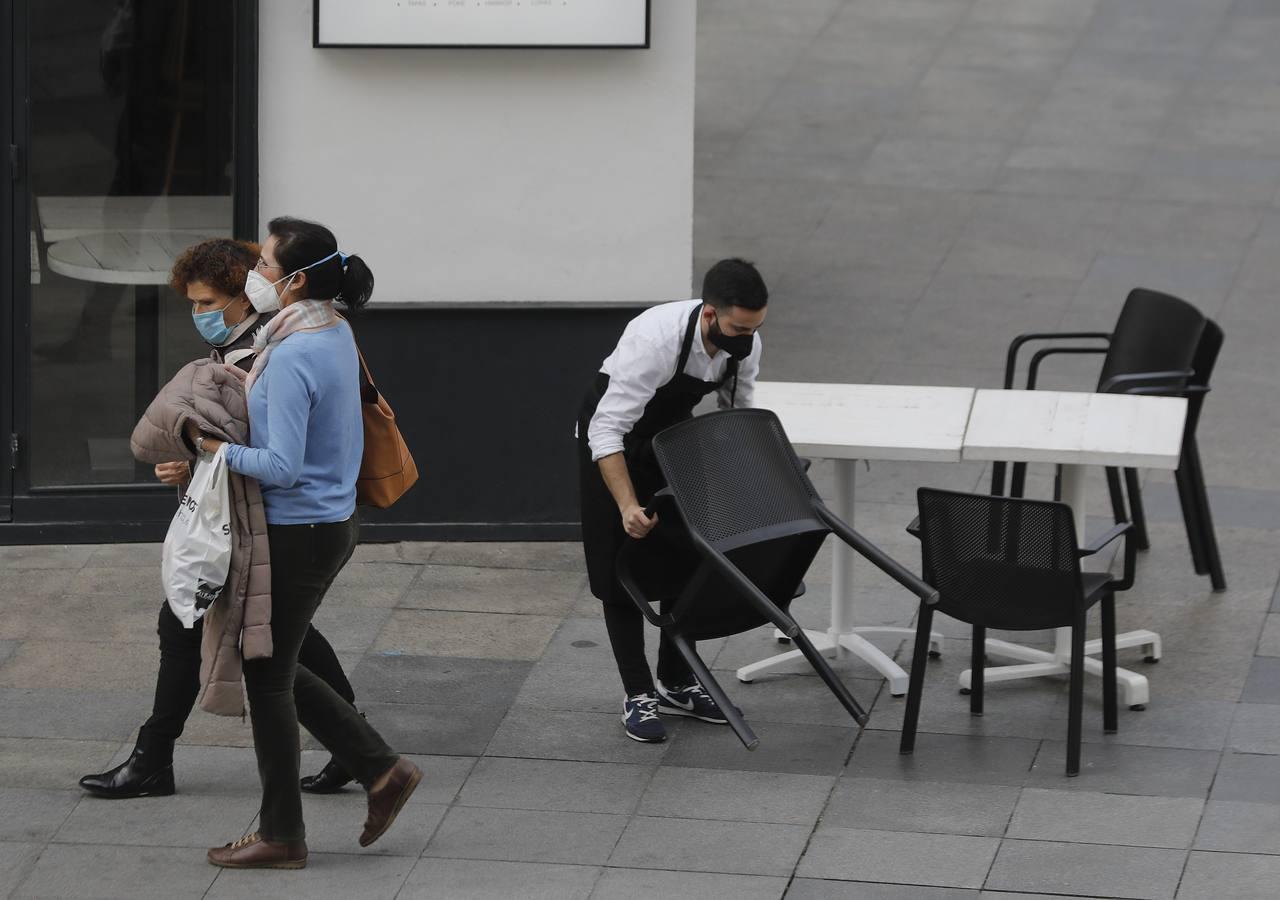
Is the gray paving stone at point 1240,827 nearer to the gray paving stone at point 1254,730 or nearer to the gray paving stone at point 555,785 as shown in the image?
the gray paving stone at point 1254,730

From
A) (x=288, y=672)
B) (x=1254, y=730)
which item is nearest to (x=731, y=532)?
(x=288, y=672)

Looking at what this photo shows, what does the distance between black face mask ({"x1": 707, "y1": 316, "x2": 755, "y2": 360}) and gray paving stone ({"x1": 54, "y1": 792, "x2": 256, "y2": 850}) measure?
6.28 feet

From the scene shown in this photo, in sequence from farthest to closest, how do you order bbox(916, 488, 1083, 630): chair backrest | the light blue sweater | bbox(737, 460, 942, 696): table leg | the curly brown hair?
bbox(737, 460, 942, 696): table leg → bbox(916, 488, 1083, 630): chair backrest → the curly brown hair → the light blue sweater

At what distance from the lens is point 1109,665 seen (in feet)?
20.4

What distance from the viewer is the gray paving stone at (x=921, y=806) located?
5.56m

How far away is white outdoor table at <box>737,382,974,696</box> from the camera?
21.2ft

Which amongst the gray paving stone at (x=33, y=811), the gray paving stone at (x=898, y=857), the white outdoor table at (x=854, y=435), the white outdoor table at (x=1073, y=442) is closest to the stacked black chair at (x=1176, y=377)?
the white outdoor table at (x=1073, y=442)

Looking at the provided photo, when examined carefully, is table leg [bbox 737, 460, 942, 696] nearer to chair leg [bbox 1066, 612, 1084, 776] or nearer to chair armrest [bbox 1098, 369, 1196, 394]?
chair leg [bbox 1066, 612, 1084, 776]

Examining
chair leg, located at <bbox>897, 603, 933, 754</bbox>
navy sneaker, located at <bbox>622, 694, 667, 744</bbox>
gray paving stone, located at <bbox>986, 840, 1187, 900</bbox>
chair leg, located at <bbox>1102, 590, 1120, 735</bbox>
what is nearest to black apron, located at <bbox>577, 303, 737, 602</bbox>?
navy sneaker, located at <bbox>622, 694, 667, 744</bbox>

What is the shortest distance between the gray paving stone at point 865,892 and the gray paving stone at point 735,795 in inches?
15.6

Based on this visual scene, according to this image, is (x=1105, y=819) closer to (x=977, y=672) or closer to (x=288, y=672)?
(x=977, y=672)

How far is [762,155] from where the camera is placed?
13945mm

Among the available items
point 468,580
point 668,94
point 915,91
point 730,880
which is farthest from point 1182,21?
point 730,880

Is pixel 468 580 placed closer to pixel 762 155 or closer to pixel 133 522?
pixel 133 522
